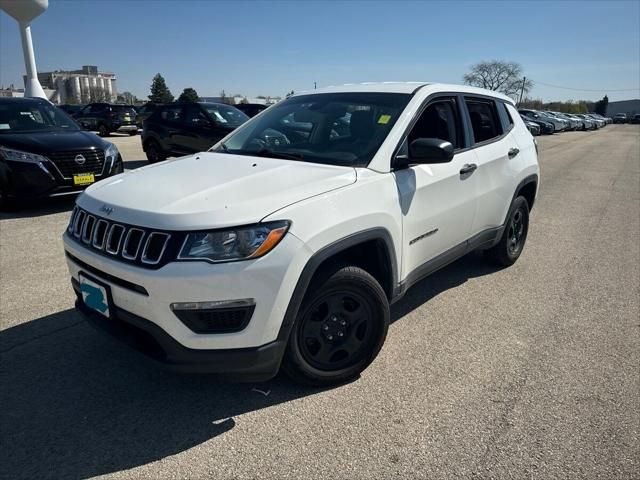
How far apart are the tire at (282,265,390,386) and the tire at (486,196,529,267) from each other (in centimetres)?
242

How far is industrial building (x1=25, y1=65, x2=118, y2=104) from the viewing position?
366 feet

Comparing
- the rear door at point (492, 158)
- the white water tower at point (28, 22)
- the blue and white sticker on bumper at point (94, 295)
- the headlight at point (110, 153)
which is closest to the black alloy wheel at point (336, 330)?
the blue and white sticker on bumper at point (94, 295)

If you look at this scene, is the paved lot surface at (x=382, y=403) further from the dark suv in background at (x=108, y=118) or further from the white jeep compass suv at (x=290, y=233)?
the dark suv in background at (x=108, y=118)

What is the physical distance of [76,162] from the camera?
22.1 ft

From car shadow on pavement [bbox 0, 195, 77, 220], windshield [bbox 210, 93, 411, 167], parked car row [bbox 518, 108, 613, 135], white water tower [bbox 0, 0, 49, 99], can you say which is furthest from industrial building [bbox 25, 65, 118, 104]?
windshield [bbox 210, 93, 411, 167]

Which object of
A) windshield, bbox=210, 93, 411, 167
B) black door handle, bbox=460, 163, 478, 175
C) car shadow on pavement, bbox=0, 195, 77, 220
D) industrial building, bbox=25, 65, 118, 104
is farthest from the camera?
industrial building, bbox=25, 65, 118, 104

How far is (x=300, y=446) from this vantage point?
2.39 metres

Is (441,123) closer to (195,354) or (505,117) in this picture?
(505,117)

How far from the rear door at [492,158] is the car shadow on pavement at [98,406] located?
7.67 ft

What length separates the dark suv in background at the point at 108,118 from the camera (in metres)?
23.4

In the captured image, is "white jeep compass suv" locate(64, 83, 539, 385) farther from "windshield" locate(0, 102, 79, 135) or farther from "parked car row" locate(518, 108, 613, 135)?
"parked car row" locate(518, 108, 613, 135)

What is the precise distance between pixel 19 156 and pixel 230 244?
18.8ft

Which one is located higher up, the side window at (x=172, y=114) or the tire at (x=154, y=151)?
the side window at (x=172, y=114)

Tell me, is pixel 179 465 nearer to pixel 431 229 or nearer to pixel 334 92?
pixel 431 229
